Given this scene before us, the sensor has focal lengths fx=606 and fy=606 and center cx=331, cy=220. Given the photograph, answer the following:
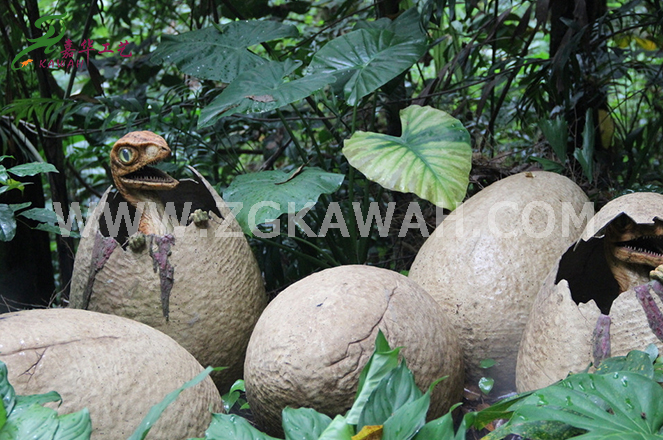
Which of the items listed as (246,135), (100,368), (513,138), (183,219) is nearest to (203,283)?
(183,219)

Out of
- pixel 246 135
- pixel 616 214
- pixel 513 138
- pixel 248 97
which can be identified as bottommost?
pixel 513 138

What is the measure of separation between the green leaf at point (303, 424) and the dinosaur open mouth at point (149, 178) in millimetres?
999

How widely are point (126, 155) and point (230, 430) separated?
3.62 feet

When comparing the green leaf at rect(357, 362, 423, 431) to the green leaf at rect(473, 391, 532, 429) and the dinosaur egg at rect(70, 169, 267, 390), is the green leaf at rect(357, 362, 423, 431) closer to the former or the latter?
the green leaf at rect(473, 391, 532, 429)

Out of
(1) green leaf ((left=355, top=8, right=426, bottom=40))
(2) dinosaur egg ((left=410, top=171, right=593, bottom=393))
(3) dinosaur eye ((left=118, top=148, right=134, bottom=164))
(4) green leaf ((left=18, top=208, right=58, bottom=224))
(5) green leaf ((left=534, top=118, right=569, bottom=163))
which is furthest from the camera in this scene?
(1) green leaf ((left=355, top=8, right=426, bottom=40))

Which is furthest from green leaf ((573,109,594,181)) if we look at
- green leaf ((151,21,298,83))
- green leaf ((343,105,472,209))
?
green leaf ((151,21,298,83))

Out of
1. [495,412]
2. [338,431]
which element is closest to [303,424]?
[338,431]

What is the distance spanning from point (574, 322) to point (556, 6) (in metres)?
2.10

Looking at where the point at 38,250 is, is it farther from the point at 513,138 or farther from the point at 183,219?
the point at 513,138

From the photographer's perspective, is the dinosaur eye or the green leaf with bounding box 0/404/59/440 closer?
the green leaf with bounding box 0/404/59/440

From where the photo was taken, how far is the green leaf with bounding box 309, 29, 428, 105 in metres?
2.41

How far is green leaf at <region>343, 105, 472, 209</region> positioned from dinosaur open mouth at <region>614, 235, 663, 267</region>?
21.3 inches

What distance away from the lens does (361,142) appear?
2.24 metres

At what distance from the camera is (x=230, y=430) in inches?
50.5
